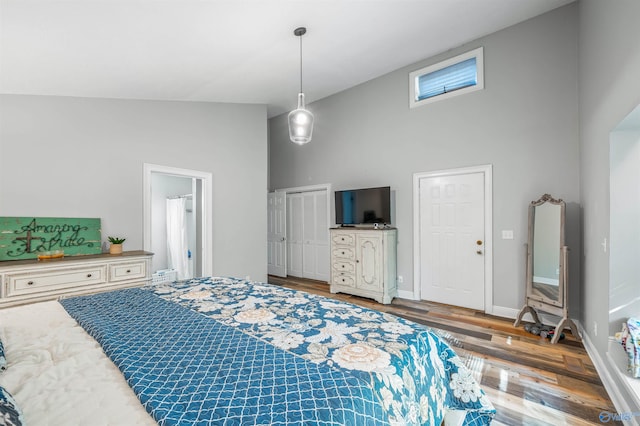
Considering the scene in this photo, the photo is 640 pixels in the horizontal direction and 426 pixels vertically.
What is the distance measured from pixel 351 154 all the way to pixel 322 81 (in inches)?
49.6

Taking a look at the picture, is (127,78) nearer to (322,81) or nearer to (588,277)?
(322,81)

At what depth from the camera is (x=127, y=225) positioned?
Result: 3412 mm

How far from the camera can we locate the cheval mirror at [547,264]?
2902mm

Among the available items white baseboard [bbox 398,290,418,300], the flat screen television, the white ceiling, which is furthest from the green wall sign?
white baseboard [bbox 398,290,418,300]

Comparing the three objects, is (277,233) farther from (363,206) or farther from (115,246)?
(115,246)

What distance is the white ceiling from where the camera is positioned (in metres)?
2.12

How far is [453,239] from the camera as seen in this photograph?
396cm

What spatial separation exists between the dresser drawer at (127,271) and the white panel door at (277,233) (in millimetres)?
3202

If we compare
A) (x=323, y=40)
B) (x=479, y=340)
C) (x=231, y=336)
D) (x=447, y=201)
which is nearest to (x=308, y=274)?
(x=447, y=201)

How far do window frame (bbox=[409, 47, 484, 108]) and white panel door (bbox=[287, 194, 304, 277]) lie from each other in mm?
2818

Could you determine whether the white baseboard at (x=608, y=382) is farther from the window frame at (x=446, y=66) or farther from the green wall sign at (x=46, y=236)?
the green wall sign at (x=46, y=236)

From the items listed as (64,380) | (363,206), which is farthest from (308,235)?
(64,380)

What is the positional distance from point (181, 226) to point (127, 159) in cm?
206

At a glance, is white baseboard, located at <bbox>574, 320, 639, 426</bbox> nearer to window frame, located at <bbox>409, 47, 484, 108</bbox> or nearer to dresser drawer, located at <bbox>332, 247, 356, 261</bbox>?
dresser drawer, located at <bbox>332, 247, 356, 261</bbox>
